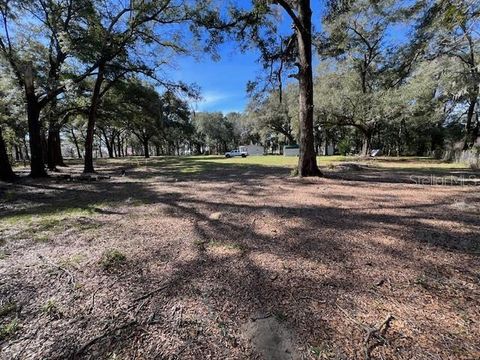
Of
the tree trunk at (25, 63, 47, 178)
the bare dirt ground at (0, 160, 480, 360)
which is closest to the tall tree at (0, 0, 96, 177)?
the tree trunk at (25, 63, 47, 178)

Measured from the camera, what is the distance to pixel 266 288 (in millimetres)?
2195

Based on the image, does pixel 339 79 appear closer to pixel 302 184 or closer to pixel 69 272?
pixel 302 184

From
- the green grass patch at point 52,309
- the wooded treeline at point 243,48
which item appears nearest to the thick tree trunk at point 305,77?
the wooded treeline at point 243,48

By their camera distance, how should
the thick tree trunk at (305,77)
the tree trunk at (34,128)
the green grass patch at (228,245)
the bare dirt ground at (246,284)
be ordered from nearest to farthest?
1. the bare dirt ground at (246,284)
2. the green grass patch at (228,245)
3. the thick tree trunk at (305,77)
4. the tree trunk at (34,128)

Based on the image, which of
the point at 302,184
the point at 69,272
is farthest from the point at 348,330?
the point at 302,184

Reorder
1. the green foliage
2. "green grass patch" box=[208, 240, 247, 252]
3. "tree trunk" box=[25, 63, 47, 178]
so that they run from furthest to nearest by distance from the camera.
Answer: "tree trunk" box=[25, 63, 47, 178] < "green grass patch" box=[208, 240, 247, 252] < the green foliage

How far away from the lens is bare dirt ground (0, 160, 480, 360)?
1.61 metres

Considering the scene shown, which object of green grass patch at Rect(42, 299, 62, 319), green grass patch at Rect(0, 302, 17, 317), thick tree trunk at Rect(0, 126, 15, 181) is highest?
thick tree trunk at Rect(0, 126, 15, 181)

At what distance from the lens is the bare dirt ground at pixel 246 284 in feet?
5.29

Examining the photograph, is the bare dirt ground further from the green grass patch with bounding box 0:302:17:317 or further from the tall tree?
the tall tree

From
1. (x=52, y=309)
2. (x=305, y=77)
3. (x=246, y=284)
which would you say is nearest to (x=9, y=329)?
(x=52, y=309)

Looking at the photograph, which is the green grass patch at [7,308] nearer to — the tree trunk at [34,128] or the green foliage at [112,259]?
the green foliage at [112,259]

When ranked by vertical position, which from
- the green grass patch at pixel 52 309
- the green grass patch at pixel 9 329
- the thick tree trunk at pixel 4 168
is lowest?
the green grass patch at pixel 9 329

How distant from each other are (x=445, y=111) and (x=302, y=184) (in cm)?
1712
